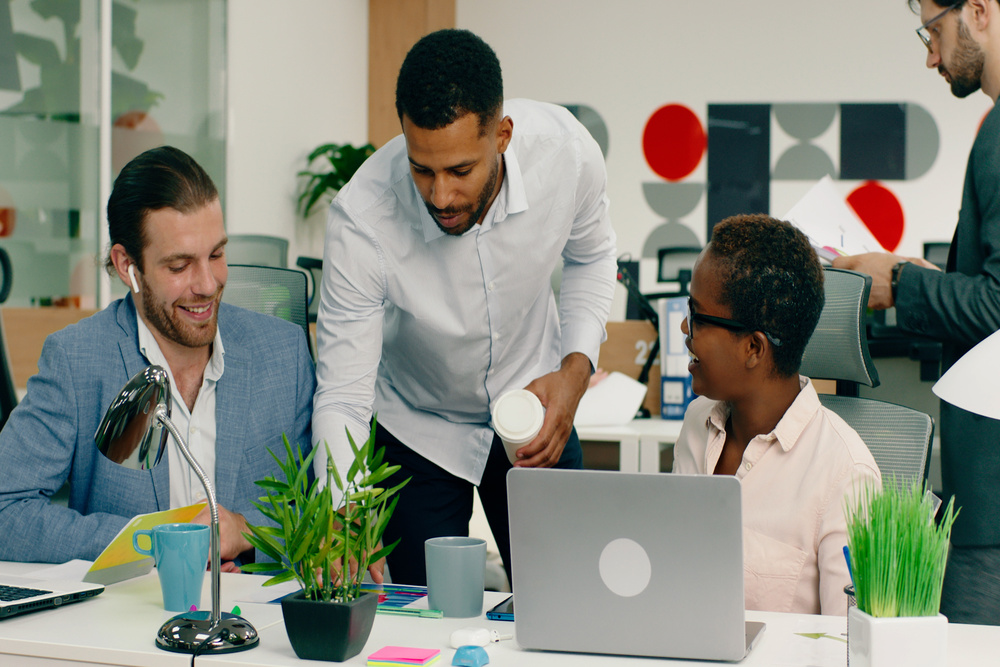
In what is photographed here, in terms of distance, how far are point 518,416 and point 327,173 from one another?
4.56 meters

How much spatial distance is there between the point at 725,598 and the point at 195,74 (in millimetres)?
4432

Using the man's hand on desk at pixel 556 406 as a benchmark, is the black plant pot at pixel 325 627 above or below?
below

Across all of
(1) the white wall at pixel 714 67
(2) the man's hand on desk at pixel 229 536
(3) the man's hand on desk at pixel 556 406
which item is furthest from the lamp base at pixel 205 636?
(1) the white wall at pixel 714 67

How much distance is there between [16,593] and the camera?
1.14m

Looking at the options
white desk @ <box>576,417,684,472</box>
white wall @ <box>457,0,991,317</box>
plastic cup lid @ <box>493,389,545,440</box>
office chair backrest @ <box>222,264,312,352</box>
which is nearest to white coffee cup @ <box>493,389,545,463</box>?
plastic cup lid @ <box>493,389,545,440</box>

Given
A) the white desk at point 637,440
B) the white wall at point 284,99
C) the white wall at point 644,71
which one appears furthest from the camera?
the white wall at point 644,71

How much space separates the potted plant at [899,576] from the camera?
807mm

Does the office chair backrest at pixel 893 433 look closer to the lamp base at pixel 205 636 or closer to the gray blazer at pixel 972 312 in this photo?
the gray blazer at pixel 972 312

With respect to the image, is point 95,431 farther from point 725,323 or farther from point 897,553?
point 897,553

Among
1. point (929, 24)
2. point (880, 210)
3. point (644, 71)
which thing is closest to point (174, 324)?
point (929, 24)

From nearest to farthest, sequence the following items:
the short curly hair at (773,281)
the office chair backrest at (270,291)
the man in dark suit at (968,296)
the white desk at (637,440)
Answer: the short curly hair at (773,281)
the man in dark suit at (968,296)
the office chair backrest at (270,291)
the white desk at (637,440)

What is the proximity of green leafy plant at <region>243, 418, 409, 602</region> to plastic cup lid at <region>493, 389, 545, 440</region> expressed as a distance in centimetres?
33

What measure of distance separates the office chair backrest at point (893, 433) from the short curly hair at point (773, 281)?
20 centimetres

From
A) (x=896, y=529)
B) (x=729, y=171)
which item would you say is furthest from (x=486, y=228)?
(x=729, y=171)
